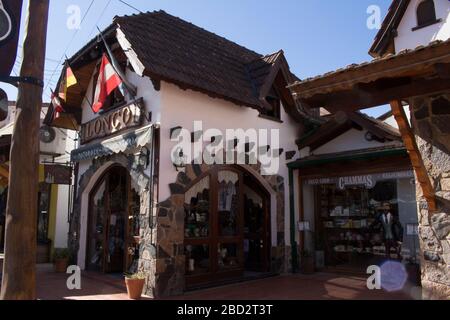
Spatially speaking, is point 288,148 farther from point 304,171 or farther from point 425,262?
point 425,262

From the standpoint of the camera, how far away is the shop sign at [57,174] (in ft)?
37.5

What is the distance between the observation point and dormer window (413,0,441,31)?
25.4ft

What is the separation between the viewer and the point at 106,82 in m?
8.79

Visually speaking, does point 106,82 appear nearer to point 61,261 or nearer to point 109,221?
point 109,221

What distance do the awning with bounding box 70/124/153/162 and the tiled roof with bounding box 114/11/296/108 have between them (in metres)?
1.21

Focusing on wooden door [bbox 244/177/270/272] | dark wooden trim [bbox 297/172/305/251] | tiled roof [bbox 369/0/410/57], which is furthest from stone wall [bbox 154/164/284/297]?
tiled roof [bbox 369/0/410/57]

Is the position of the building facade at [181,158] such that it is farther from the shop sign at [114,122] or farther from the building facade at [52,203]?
the building facade at [52,203]

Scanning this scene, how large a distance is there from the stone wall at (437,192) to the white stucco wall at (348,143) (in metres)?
5.39

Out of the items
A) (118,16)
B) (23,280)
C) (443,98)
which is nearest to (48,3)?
(23,280)

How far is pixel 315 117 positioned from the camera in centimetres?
1223

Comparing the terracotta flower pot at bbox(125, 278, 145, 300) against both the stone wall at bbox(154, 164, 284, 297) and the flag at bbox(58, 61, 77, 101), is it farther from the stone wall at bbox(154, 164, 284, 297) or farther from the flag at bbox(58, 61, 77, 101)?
the flag at bbox(58, 61, 77, 101)

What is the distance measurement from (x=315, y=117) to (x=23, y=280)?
32.5 ft

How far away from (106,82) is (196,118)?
2.07 metres

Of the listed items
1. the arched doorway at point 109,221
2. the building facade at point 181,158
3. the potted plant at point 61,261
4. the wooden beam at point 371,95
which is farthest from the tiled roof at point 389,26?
the potted plant at point 61,261
